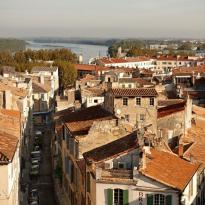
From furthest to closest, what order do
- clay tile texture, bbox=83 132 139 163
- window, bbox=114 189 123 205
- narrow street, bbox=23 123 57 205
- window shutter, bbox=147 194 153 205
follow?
1. narrow street, bbox=23 123 57 205
2. clay tile texture, bbox=83 132 139 163
3. window, bbox=114 189 123 205
4. window shutter, bbox=147 194 153 205

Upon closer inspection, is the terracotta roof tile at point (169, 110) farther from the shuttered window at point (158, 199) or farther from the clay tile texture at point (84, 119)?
the shuttered window at point (158, 199)

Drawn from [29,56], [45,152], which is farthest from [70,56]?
[45,152]

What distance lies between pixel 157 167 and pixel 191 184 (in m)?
2.47

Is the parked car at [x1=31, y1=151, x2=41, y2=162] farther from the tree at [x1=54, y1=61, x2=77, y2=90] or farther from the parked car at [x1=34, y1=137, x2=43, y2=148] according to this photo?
the tree at [x1=54, y1=61, x2=77, y2=90]

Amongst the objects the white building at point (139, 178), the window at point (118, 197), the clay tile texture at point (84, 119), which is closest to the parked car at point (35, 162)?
the clay tile texture at point (84, 119)

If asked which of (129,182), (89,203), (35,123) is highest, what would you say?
(129,182)

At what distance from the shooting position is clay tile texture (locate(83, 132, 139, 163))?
33156mm

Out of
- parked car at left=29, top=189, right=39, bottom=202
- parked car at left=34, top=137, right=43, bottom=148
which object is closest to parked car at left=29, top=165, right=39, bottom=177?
parked car at left=29, top=189, right=39, bottom=202

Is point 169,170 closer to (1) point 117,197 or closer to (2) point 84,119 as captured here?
(1) point 117,197

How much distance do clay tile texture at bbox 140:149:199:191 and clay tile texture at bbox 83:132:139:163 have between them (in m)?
1.35

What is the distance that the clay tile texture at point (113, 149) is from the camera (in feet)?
109

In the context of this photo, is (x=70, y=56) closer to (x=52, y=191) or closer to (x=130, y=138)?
(x=52, y=191)

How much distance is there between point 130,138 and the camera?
3528cm

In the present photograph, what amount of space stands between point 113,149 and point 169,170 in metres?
4.05
